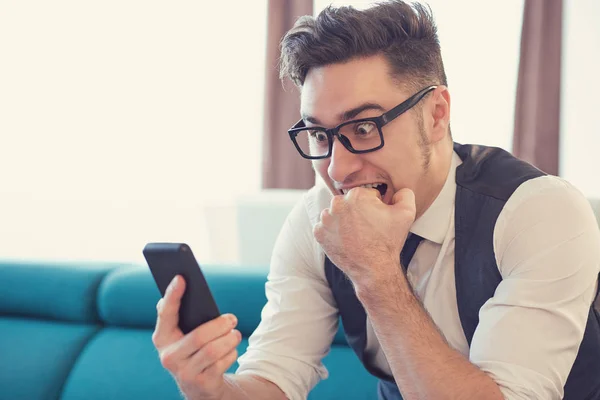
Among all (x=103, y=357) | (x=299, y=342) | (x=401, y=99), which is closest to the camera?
(x=401, y=99)

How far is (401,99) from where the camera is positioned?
1.29 metres

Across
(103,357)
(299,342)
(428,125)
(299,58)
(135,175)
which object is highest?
(299,58)

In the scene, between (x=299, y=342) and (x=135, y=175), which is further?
(x=135, y=175)

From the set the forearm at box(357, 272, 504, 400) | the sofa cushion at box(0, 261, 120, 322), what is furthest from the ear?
the sofa cushion at box(0, 261, 120, 322)

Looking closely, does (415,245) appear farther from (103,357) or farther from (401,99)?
(103,357)

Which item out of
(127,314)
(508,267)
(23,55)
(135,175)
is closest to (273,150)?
(135,175)

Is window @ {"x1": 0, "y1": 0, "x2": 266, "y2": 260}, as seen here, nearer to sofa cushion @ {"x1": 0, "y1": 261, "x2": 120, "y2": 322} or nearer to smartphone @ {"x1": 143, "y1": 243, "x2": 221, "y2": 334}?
sofa cushion @ {"x1": 0, "y1": 261, "x2": 120, "y2": 322}

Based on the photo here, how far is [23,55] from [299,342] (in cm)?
237

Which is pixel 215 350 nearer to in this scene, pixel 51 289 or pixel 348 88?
pixel 348 88

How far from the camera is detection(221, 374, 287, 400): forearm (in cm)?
122

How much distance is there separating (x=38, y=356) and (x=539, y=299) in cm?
143

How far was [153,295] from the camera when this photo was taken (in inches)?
73.5

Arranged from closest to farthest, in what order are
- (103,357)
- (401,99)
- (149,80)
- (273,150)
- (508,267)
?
(508,267)
(401,99)
(103,357)
(273,150)
(149,80)

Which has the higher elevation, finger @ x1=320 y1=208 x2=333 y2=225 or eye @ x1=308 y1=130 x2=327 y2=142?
eye @ x1=308 y1=130 x2=327 y2=142
